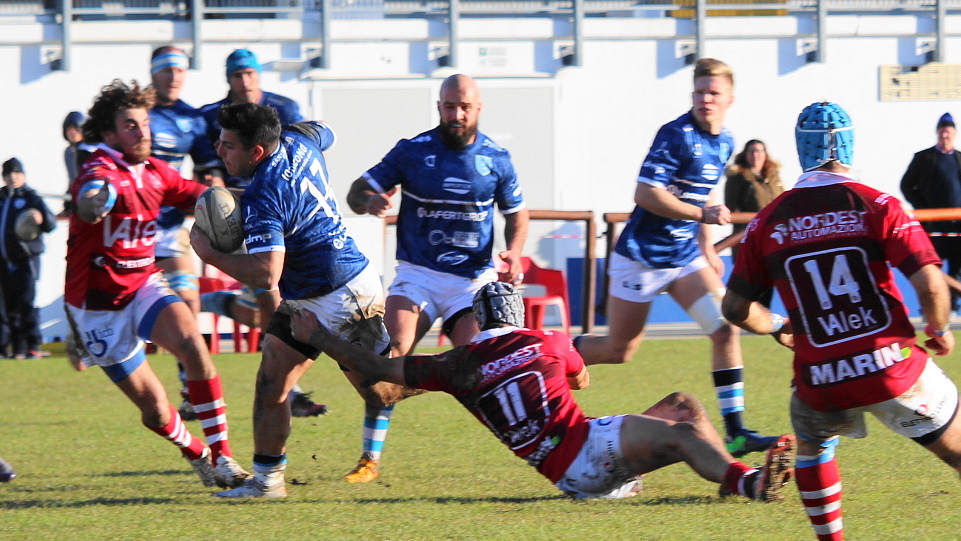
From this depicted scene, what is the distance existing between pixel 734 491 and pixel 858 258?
1274 millimetres

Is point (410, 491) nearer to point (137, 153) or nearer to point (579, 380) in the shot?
point (579, 380)

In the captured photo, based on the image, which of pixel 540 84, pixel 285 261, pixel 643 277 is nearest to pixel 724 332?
pixel 643 277

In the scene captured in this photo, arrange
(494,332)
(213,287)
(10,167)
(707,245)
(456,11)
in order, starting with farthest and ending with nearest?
1. (456,11)
2. (213,287)
3. (10,167)
4. (707,245)
5. (494,332)

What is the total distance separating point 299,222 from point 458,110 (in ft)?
4.03

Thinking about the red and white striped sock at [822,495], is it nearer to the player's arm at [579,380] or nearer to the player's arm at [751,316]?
the player's arm at [751,316]

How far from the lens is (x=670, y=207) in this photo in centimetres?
647

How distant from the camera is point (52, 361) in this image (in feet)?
39.6

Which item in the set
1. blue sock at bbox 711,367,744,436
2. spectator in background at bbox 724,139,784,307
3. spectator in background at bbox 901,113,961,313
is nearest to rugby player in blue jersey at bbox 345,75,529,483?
blue sock at bbox 711,367,744,436

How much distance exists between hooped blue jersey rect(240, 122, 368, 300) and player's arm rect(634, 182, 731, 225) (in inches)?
66.3

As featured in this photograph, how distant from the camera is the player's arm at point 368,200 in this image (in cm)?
618

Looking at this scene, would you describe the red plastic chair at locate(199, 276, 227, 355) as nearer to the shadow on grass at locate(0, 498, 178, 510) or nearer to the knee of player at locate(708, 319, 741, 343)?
the shadow on grass at locate(0, 498, 178, 510)

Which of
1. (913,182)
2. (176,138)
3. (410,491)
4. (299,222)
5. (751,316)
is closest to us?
(751,316)

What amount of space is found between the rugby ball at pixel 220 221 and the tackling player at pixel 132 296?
83 cm

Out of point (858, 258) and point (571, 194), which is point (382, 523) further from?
point (571, 194)
